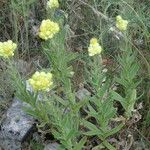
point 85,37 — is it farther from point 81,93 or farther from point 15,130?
point 15,130

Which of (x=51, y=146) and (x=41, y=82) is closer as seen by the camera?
(x=41, y=82)

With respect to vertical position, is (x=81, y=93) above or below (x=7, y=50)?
below

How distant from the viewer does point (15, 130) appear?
2.53m

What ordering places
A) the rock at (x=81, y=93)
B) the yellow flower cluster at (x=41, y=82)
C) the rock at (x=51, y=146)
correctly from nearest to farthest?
1. the yellow flower cluster at (x=41, y=82)
2. the rock at (x=51, y=146)
3. the rock at (x=81, y=93)

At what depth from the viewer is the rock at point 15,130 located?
252 cm

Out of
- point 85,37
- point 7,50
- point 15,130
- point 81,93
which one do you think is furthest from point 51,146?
point 85,37

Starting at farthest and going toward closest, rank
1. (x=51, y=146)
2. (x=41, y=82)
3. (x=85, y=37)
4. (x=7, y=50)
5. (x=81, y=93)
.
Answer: (x=85, y=37) < (x=81, y=93) < (x=51, y=146) < (x=7, y=50) < (x=41, y=82)

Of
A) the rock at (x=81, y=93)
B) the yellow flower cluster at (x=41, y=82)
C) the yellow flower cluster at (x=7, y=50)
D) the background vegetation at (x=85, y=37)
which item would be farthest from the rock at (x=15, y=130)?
the yellow flower cluster at (x=41, y=82)

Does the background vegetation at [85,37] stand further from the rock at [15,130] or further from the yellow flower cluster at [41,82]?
the yellow flower cluster at [41,82]

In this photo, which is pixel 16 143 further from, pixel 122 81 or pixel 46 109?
pixel 122 81

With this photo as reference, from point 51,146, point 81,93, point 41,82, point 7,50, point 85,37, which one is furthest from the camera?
point 85,37

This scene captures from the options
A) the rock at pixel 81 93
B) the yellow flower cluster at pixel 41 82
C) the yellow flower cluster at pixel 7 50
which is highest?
the yellow flower cluster at pixel 41 82

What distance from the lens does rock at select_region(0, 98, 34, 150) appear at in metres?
2.52

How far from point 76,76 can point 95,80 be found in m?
0.61
